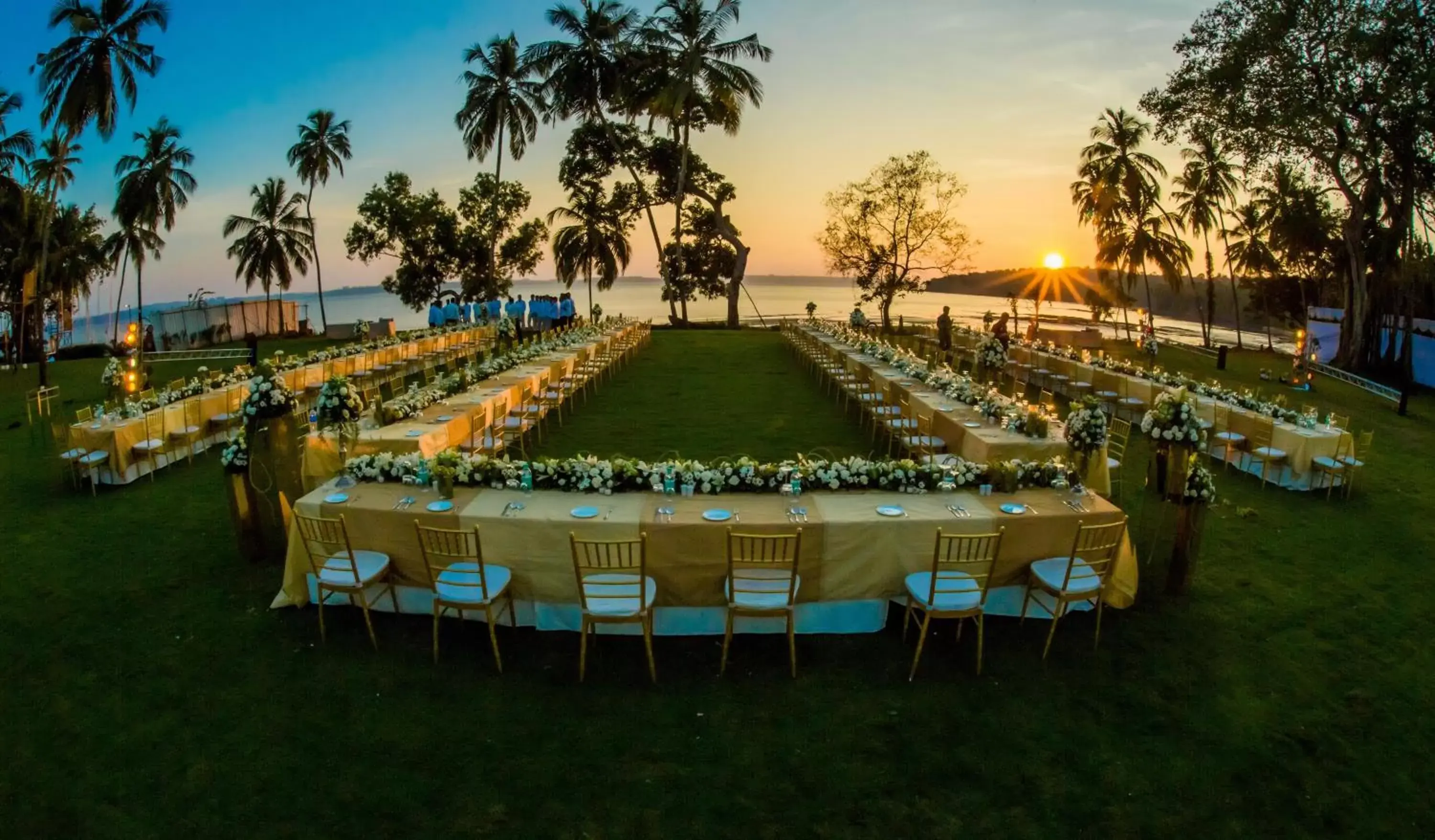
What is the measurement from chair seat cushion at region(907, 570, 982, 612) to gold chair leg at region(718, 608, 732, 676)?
139 centimetres

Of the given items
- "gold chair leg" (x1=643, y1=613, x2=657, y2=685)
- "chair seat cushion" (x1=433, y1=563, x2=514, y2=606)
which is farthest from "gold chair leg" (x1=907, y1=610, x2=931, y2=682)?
"chair seat cushion" (x1=433, y1=563, x2=514, y2=606)

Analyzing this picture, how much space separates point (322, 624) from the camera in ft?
19.0

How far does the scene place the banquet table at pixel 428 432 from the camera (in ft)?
28.9

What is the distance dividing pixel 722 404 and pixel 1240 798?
486 inches

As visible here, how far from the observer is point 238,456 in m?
7.17

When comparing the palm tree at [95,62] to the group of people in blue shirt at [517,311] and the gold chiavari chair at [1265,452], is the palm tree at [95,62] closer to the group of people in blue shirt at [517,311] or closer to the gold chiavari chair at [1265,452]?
the group of people in blue shirt at [517,311]

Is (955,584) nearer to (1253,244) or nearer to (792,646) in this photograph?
(792,646)

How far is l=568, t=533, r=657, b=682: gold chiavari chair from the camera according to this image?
520cm

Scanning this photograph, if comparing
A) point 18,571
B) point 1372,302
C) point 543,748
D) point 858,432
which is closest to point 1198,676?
point 543,748

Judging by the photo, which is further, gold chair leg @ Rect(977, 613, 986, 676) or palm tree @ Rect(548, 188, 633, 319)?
palm tree @ Rect(548, 188, 633, 319)

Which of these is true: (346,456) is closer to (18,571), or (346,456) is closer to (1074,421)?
(18,571)

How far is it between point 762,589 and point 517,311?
29.0 metres

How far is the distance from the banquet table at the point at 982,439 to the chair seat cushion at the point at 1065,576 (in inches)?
70.6

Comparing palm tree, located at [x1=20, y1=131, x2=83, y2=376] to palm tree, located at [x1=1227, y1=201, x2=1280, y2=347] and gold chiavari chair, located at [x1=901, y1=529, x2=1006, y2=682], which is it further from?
palm tree, located at [x1=1227, y1=201, x2=1280, y2=347]
